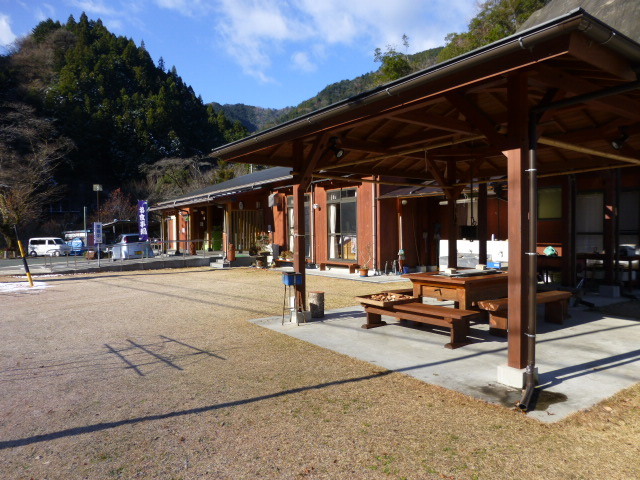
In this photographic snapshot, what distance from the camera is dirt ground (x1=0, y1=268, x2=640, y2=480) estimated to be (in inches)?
110

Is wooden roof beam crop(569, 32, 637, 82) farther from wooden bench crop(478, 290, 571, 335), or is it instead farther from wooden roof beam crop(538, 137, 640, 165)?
wooden bench crop(478, 290, 571, 335)

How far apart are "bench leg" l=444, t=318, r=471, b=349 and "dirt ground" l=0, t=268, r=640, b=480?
1.29 meters

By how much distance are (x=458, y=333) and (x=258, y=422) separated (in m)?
3.08

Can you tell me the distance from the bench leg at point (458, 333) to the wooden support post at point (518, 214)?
147 cm

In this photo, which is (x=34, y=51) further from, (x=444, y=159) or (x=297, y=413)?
(x=297, y=413)

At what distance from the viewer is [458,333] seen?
555cm

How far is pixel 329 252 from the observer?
15.9m

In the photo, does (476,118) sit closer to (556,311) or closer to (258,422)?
(258,422)

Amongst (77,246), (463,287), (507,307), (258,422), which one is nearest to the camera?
(258,422)

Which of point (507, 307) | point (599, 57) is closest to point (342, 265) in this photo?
point (507, 307)

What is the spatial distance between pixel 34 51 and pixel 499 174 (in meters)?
60.9

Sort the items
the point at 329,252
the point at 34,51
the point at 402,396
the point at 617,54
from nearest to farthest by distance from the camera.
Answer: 1. the point at 617,54
2. the point at 402,396
3. the point at 329,252
4. the point at 34,51

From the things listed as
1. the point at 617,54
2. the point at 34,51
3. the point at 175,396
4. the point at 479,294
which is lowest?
the point at 175,396

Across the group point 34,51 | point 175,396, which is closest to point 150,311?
point 175,396
